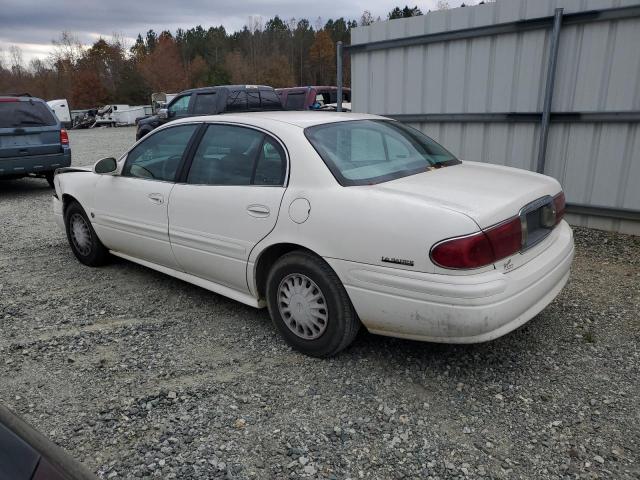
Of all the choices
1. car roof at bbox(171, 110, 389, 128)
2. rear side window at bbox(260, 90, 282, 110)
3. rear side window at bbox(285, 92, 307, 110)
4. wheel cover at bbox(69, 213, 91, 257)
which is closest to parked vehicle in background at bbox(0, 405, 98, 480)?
car roof at bbox(171, 110, 389, 128)

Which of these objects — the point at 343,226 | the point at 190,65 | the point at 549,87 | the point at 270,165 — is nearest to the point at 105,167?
the point at 270,165

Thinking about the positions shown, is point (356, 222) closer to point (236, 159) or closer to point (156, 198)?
point (236, 159)

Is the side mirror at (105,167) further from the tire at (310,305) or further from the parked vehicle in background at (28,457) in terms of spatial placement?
the parked vehicle in background at (28,457)

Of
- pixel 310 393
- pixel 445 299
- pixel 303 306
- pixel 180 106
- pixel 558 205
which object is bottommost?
pixel 310 393

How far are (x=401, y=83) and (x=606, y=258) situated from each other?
3658mm

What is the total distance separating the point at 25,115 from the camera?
910 centimetres

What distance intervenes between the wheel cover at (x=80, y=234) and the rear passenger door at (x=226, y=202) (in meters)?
1.60

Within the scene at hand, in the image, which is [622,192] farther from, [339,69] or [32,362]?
[32,362]

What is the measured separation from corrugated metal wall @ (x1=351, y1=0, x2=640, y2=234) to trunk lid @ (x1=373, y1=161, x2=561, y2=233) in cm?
270

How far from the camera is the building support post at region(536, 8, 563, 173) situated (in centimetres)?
563

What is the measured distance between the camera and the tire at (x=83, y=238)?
4.98 m

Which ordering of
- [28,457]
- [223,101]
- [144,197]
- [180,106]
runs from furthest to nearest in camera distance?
[180,106]
[223,101]
[144,197]
[28,457]

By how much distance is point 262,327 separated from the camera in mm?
3787

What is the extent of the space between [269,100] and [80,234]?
30.1ft
